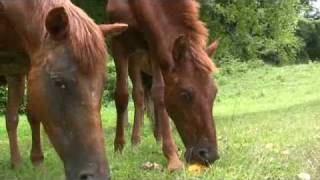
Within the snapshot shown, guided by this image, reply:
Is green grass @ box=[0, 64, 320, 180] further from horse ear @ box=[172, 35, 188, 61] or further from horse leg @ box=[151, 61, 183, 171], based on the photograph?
horse ear @ box=[172, 35, 188, 61]

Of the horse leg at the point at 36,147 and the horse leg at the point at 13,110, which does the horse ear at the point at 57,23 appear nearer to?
the horse leg at the point at 36,147

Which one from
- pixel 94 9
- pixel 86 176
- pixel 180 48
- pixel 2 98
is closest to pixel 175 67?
pixel 180 48

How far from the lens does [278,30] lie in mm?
13383

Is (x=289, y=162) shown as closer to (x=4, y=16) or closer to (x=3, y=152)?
(x=4, y=16)

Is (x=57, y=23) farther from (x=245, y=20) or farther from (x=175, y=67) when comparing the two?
(x=245, y=20)

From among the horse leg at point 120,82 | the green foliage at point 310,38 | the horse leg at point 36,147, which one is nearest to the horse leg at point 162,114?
the horse leg at point 120,82

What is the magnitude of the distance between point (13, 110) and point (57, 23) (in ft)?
9.87

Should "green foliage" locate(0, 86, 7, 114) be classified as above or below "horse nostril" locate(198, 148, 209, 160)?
below

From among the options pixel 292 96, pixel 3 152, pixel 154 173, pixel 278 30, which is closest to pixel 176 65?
pixel 154 173

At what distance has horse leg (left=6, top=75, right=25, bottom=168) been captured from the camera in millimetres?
6668

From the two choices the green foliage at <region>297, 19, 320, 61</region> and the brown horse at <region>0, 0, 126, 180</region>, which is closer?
the brown horse at <region>0, 0, 126, 180</region>

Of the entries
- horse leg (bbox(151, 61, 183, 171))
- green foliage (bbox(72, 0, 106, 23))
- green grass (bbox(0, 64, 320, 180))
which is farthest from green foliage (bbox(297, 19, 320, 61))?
horse leg (bbox(151, 61, 183, 171))

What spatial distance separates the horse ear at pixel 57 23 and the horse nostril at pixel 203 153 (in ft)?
6.93

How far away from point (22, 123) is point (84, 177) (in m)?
10.6
